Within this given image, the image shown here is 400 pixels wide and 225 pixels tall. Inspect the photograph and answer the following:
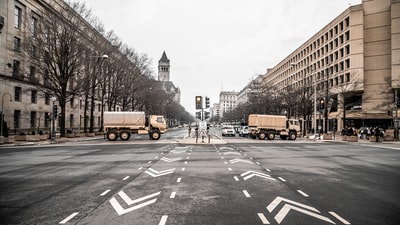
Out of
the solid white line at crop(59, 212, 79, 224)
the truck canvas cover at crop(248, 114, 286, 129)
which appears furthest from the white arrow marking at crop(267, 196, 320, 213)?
the truck canvas cover at crop(248, 114, 286, 129)

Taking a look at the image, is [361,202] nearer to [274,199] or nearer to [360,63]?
[274,199]

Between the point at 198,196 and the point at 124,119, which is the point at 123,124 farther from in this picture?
the point at 198,196

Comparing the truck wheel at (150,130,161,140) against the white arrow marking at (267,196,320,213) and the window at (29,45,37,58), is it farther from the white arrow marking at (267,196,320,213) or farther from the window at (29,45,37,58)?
the white arrow marking at (267,196,320,213)

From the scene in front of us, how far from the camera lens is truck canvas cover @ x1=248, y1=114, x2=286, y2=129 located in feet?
116

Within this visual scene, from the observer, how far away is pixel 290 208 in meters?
6.32

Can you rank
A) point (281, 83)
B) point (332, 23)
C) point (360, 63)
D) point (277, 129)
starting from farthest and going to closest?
1. point (281, 83)
2. point (332, 23)
3. point (360, 63)
4. point (277, 129)

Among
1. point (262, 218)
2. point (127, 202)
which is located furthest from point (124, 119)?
point (262, 218)

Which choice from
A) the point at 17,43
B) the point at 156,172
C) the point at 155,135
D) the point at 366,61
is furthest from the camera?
the point at 366,61

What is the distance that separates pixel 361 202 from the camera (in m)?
6.94

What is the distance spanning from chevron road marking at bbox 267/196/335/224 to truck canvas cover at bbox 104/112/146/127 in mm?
28331

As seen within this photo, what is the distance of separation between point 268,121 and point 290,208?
3003 centimetres

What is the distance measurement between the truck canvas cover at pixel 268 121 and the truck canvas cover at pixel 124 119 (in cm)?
1496

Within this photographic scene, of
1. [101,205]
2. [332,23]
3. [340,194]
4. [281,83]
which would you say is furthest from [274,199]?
[281,83]

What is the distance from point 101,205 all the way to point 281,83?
332 ft
